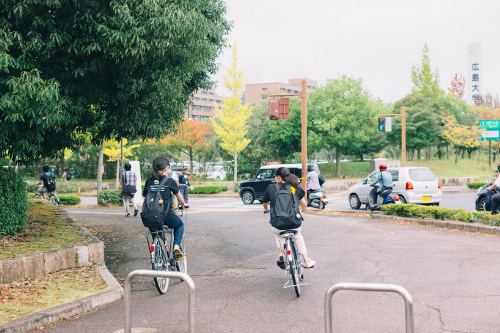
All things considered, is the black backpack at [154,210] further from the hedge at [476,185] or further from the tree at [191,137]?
the tree at [191,137]

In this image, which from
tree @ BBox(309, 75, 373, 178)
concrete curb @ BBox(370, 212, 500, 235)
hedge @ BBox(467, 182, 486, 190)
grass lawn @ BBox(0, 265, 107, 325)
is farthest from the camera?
tree @ BBox(309, 75, 373, 178)

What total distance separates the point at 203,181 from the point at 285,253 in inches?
1412

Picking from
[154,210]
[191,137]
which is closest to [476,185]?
[191,137]

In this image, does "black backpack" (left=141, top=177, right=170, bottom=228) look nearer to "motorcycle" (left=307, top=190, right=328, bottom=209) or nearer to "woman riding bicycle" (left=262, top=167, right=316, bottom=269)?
"woman riding bicycle" (left=262, top=167, right=316, bottom=269)

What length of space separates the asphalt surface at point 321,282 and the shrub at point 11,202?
5.64 ft

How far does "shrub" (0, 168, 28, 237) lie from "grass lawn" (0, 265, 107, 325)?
4.88 ft

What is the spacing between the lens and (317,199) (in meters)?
19.4

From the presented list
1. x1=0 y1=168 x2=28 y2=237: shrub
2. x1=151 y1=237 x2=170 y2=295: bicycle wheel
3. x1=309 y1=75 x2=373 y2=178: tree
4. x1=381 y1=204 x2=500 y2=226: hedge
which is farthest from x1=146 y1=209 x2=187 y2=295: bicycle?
x1=309 y1=75 x2=373 y2=178: tree

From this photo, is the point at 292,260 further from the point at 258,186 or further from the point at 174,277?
the point at 258,186

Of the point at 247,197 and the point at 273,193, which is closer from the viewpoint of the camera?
the point at 273,193

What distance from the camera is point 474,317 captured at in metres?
5.27

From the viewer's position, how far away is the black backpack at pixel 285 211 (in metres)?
6.54

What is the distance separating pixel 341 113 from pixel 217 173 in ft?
41.0

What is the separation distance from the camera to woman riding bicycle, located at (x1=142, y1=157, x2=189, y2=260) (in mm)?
6656
